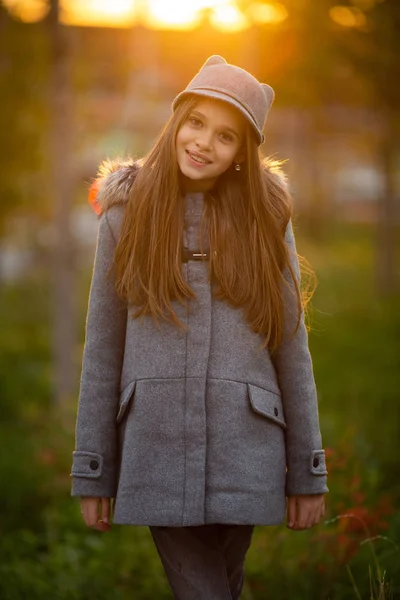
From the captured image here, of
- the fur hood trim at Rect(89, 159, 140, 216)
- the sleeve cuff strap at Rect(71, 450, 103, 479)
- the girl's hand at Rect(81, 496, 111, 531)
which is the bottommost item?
the girl's hand at Rect(81, 496, 111, 531)

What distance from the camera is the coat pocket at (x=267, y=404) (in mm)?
2334

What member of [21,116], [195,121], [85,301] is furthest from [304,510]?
[85,301]

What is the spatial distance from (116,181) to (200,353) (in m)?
0.59

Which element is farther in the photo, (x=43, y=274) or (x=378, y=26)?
(x=43, y=274)

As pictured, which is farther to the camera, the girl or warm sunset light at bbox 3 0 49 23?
warm sunset light at bbox 3 0 49 23

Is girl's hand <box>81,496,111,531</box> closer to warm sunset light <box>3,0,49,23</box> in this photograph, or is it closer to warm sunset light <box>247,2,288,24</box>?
warm sunset light <box>247,2,288,24</box>

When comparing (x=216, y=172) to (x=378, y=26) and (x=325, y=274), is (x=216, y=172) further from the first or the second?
(x=325, y=274)

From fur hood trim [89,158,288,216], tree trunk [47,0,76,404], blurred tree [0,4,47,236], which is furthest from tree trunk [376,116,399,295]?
fur hood trim [89,158,288,216]

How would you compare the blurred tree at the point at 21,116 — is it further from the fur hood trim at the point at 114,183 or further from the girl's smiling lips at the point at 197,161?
the girl's smiling lips at the point at 197,161

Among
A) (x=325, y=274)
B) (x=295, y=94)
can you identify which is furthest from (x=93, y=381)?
(x=325, y=274)

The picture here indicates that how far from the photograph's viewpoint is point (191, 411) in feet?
7.54

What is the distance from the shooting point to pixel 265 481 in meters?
2.36

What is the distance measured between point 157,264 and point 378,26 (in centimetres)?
433

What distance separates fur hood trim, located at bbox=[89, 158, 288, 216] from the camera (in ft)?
8.11
